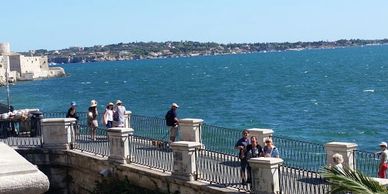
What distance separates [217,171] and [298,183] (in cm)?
225

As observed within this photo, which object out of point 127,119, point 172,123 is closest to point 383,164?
point 172,123

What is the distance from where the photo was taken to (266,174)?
12.9 meters

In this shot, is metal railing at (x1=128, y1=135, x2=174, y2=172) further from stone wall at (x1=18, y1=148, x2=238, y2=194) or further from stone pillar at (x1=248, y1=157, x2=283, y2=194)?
stone pillar at (x1=248, y1=157, x2=283, y2=194)

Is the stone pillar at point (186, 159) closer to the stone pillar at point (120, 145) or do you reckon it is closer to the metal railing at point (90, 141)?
the stone pillar at point (120, 145)

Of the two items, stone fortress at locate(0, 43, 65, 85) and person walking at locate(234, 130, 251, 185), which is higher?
person walking at locate(234, 130, 251, 185)

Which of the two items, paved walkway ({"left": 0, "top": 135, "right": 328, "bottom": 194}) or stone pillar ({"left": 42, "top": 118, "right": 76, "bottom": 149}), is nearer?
paved walkway ({"left": 0, "top": 135, "right": 328, "bottom": 194})

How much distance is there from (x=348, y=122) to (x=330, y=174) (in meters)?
43.9

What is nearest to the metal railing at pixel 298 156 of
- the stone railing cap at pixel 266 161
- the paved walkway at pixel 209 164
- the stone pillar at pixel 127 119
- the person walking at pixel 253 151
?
the paved walkway at pixel 209 164

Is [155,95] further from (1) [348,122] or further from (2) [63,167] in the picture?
(2) [63,167]

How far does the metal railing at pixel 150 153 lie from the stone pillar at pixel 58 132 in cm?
221

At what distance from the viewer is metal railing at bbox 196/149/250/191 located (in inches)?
567

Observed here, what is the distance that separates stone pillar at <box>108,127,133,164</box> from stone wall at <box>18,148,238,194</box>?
0.16 metres

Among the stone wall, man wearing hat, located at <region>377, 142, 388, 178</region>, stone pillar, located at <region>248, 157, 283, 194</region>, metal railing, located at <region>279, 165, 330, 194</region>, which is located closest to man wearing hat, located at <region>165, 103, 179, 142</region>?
the stone wall

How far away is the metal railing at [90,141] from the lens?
737 inches
